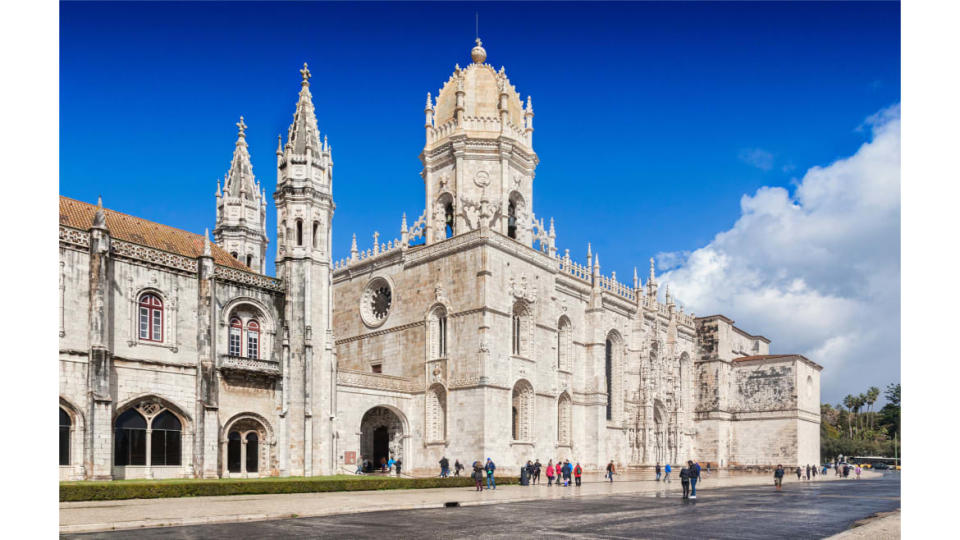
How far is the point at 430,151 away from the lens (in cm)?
4897

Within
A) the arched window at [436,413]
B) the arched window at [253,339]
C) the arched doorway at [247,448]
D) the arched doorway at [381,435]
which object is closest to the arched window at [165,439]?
the arched doorway at [247,448]

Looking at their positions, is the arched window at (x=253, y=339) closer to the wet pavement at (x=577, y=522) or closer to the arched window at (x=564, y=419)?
the wet pavement at (x=577, y=522)

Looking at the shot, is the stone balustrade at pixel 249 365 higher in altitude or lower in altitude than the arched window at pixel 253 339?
lower

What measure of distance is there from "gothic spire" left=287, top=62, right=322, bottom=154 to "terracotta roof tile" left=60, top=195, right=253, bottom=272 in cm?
660

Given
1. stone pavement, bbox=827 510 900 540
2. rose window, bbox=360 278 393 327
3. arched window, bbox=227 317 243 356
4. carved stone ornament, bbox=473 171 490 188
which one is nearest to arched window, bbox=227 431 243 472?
arched window, bbox=227 317 243 356

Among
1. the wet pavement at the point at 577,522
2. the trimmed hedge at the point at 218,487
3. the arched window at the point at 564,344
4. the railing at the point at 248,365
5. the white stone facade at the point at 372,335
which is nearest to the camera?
the wet pavement at the point at 577,522

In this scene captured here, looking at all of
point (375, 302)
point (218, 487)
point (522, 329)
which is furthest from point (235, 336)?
point (522, 329)

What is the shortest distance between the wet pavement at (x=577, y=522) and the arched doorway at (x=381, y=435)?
1708 centimetres

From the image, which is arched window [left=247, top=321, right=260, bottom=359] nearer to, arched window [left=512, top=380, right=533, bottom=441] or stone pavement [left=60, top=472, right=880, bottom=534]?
stone pavement [left=60, top=472, right=880, bottom=534]

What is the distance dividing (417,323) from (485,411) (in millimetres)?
7238

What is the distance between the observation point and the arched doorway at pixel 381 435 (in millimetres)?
43781

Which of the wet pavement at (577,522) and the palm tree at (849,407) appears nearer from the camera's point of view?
the wet pavement at (577,522)

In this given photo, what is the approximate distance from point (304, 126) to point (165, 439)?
16564 millimetres

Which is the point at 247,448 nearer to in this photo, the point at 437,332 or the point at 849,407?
the point at 437,332
